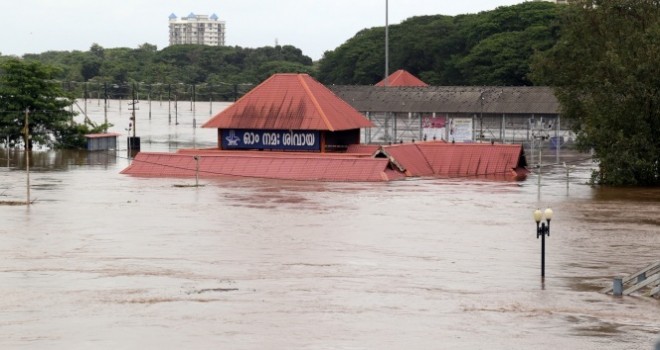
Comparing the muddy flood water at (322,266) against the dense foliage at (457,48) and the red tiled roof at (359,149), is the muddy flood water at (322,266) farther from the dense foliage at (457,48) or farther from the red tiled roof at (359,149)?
the dense foliage at (457,48)

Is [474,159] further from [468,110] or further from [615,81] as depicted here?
[468,110]

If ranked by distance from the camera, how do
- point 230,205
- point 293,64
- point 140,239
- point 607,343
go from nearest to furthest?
point 607,343 → point 140,239 → point 230,205 → point 293,64

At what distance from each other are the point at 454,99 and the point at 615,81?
24.2m

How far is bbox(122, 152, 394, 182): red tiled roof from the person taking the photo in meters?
57.0

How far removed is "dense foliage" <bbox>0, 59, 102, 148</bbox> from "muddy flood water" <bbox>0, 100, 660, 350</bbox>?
22.4 m

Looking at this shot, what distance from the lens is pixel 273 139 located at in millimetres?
61125

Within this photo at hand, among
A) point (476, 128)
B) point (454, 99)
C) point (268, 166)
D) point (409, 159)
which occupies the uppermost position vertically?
point (454, 99)

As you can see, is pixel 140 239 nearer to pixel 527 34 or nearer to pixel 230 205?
pixel 230 205

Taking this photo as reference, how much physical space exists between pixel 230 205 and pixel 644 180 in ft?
62.3

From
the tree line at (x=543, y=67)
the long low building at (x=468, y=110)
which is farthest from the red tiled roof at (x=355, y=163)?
the long low building at (x=468, y=110)

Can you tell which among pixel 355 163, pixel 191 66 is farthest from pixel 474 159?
pixel 191 66

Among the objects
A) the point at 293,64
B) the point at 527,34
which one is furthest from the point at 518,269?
the point at 293,64

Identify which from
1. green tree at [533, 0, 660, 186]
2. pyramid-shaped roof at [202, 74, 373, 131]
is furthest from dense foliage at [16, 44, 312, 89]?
green tree at [533, 0, 660, 186]

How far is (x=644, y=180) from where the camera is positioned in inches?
2111
